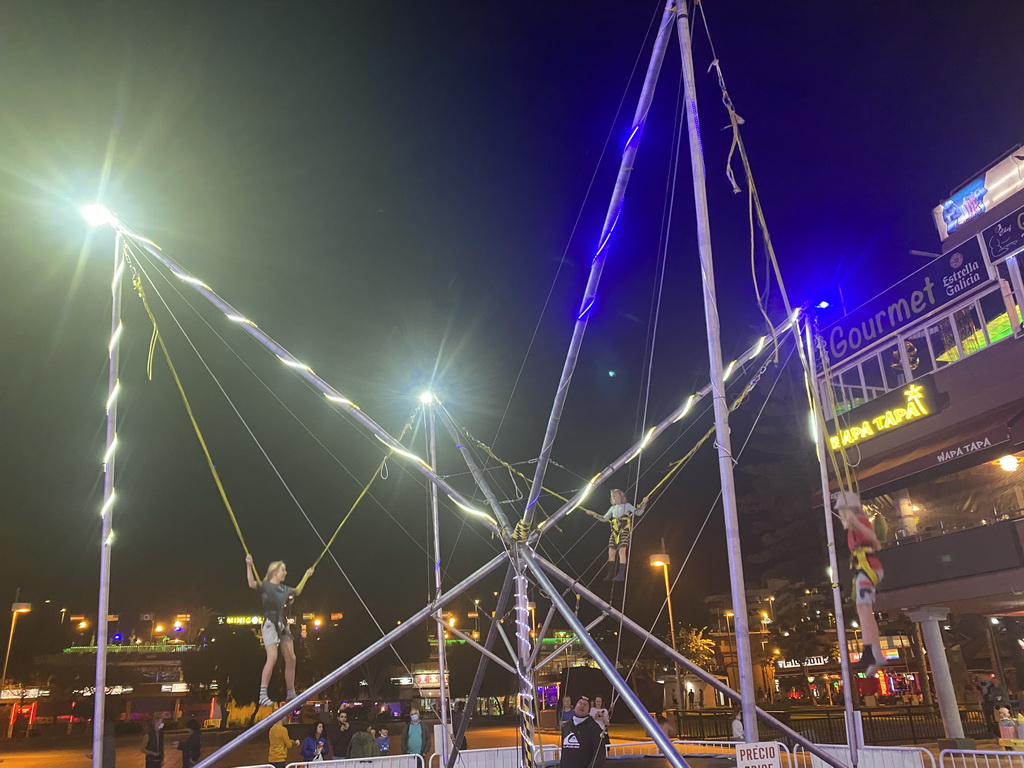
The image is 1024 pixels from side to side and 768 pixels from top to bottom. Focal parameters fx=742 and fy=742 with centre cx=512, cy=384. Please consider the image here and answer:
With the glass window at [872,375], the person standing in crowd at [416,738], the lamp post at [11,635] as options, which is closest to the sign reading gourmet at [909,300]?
the glass window at [872,375]

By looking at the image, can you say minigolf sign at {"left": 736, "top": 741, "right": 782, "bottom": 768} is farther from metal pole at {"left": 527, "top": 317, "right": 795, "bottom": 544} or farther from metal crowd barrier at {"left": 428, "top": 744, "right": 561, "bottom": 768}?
metal crowd barrier at {"left": 428, "top": 744, "right": 561, "bottom": 768}

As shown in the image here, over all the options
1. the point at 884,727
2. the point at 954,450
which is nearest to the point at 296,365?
the point at 954,450

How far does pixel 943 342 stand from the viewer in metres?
23.3

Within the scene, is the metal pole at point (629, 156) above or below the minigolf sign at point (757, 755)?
above

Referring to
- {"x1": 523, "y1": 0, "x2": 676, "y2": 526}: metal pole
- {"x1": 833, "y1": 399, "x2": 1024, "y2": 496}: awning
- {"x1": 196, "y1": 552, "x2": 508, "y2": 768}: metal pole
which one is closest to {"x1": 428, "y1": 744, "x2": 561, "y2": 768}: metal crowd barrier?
{"x1": 196, "y1": 552, "x2": 508, "y2": 768}: metal pole

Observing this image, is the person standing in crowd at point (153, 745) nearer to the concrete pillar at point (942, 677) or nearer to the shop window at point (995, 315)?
the concrete pillar at point (942, 677)

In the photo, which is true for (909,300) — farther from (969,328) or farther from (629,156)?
(629,156)

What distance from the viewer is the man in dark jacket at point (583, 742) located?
820 cm

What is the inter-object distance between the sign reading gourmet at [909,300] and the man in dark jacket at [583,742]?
61.8 feet

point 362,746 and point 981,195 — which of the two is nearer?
point 362,746

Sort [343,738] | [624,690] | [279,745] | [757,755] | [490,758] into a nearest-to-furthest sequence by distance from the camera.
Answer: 1. [757,755]
2. [624,690]
3. [279,745]
4. [490,758]
5. [343,738]

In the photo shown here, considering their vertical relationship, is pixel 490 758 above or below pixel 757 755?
below

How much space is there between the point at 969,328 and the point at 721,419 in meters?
19.4

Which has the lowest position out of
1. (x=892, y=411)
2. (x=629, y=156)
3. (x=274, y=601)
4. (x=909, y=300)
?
(x=274, y=601)
